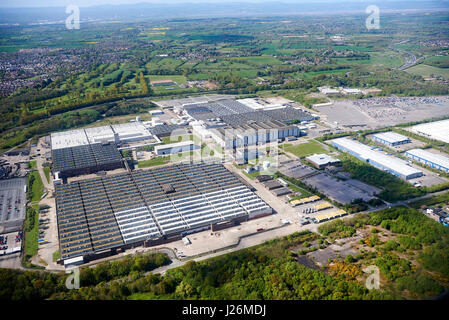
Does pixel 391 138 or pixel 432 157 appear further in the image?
pixel 391 138

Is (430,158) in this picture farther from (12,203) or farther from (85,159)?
(12,203)

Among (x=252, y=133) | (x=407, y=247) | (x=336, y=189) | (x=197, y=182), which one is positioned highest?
(x=252, y=133)

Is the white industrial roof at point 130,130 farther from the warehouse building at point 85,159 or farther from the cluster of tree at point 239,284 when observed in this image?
the cluster of tree at point 239,284

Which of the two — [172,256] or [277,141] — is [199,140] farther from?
[172,256]

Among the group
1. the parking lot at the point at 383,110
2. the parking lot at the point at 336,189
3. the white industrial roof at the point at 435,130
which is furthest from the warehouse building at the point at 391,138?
the parking lot at the point at 336,189

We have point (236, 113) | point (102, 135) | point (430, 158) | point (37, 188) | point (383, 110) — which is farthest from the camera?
point (383, 110)

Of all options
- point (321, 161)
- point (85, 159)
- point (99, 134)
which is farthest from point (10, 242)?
point (321, 161)

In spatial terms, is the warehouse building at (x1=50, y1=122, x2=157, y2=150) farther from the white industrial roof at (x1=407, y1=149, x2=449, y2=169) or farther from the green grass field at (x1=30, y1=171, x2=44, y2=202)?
the white industrial roof at (x1=407, y1=149, x2=449, y2=169)
